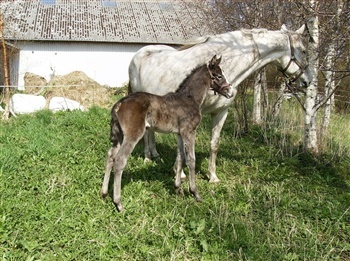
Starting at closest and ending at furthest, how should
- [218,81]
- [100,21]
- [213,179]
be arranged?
[218,81], [213,179], [100,21]

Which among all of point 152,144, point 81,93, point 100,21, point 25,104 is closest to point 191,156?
point 152,144

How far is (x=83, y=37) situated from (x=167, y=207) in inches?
731

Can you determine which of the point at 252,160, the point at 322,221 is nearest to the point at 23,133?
the point at 252,160

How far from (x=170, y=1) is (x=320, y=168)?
2223 centimetres

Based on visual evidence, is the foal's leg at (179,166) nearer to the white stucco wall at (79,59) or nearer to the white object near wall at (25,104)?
the white object near wall at (25,104)

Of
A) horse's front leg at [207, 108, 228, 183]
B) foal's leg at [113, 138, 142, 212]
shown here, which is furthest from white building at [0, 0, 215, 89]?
foal's leg at [113, 138, 142, 212]

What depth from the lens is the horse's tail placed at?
413cm

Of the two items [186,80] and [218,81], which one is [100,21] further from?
[218,81]

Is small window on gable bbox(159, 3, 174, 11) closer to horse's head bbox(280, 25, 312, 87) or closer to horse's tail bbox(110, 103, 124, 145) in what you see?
horse's head bbox(280, 25, 312, 87)

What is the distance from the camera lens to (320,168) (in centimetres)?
581

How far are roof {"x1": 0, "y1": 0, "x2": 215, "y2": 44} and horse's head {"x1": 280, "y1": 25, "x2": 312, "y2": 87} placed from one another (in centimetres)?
1463

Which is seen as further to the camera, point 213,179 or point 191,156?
point 213,179

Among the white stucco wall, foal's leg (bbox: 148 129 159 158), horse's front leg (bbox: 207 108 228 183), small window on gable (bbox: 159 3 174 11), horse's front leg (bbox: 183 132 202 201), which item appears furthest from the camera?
small window on gable (bbox: 159 3 174 11)

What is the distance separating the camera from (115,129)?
4.27 m
